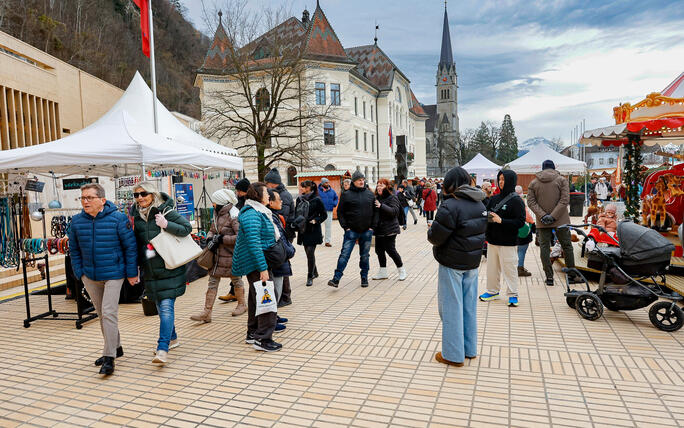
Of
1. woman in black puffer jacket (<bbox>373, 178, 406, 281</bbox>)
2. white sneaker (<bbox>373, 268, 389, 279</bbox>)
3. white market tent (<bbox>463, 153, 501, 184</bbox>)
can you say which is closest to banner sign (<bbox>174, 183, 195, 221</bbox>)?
white sneaker (<bbox>373, 268, 389, 279</bbox>)

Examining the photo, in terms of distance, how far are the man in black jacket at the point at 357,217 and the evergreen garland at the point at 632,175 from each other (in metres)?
5.29

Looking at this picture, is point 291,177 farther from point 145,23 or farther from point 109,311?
point 109,311

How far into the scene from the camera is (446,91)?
109062mm

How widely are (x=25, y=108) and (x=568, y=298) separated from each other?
15.5m

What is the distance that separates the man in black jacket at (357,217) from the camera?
764 cm

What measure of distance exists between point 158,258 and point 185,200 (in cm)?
1436

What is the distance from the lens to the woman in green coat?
448 centimetres

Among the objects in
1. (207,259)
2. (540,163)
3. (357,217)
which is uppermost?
(540,163)

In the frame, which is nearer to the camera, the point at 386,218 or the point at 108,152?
the point at 108,152

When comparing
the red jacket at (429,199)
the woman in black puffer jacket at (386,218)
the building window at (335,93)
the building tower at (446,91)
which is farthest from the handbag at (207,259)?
the building tower at (446,91)

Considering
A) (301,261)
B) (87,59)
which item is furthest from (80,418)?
(87,59)

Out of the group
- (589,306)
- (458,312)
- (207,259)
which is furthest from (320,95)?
(458,312)

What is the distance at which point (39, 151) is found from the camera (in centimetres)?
675

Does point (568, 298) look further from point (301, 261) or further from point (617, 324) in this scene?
point (301, 261)
